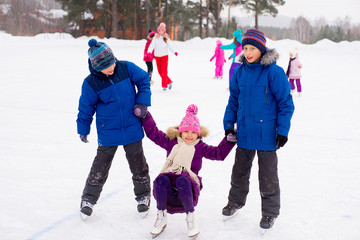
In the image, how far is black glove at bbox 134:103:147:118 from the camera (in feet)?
8.57

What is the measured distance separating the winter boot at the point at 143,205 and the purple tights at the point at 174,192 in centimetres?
36

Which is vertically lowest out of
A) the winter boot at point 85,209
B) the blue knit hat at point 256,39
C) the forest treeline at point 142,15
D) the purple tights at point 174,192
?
the winter boot at point 85,209

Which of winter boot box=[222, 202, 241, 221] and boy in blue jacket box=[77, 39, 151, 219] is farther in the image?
Result: winter boot box=[222, 202, 241, 221]

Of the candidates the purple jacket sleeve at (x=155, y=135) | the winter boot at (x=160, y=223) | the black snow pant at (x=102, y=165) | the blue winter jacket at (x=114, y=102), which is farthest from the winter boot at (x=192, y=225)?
the blue winter jacket at (x=114, y=102)

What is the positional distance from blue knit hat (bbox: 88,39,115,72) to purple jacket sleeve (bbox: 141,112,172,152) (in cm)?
51

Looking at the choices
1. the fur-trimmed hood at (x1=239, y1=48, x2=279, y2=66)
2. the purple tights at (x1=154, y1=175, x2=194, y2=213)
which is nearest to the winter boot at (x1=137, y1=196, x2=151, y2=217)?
the purple tights at (x1=154, y1=175, x2=194, y2=213)

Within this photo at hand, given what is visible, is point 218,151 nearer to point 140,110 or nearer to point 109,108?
point 140,110

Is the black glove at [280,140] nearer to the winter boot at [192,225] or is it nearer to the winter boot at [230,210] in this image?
the winter boot at [230,210]

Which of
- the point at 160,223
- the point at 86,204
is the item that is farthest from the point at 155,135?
the point at 86,204

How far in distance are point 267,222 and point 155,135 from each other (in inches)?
41.5

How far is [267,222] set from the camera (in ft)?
8.42

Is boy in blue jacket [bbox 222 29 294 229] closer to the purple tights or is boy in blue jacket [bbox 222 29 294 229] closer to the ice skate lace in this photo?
the purple tights

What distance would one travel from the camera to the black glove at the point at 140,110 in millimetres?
2611

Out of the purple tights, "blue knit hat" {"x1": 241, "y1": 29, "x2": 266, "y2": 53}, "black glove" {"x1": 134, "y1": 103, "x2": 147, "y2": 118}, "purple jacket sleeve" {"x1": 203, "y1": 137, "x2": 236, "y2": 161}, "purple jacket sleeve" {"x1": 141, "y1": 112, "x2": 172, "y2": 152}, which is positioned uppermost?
"blue knit hat" {"x1": 241, "y1": 29, "x2": 266, "y2": 53}
